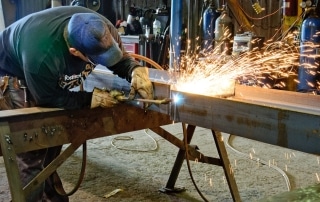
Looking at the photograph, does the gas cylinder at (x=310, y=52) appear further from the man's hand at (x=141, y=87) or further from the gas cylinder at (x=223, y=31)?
the man's hand at (x=141, y=87)

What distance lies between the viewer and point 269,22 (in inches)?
212

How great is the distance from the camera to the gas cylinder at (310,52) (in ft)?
13.8

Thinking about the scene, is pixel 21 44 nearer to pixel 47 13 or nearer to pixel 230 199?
pixel 47 13

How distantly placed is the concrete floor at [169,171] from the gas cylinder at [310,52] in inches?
28.1

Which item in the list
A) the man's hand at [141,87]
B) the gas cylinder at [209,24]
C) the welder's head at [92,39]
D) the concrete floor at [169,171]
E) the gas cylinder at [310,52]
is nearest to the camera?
the welder's head at [92,39]

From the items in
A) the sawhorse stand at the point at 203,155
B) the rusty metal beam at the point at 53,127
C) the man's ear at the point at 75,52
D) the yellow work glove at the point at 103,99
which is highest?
the man's ear at the point at 75,52

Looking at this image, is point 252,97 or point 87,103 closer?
point 252,97

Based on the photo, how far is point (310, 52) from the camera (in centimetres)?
428

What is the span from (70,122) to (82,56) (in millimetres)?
360

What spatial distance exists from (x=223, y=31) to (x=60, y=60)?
9.91 feet

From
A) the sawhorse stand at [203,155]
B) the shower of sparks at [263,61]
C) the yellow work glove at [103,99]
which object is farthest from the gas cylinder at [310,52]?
the yellow work glove at [103,99]

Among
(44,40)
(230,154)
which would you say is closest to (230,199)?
(230,154)

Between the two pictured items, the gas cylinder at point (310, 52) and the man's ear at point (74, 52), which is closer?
the man's ear at point (74, 52)

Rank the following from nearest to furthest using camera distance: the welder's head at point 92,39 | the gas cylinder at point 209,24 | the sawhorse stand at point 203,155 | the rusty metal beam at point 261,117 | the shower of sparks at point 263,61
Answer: the rusty metal beam at point 261,117 < the welder's head at point 92,39 < the sawhorse stand at point 203,155 < the shower of sparks at point 263,61 < the gas cylinder at point 209,24
